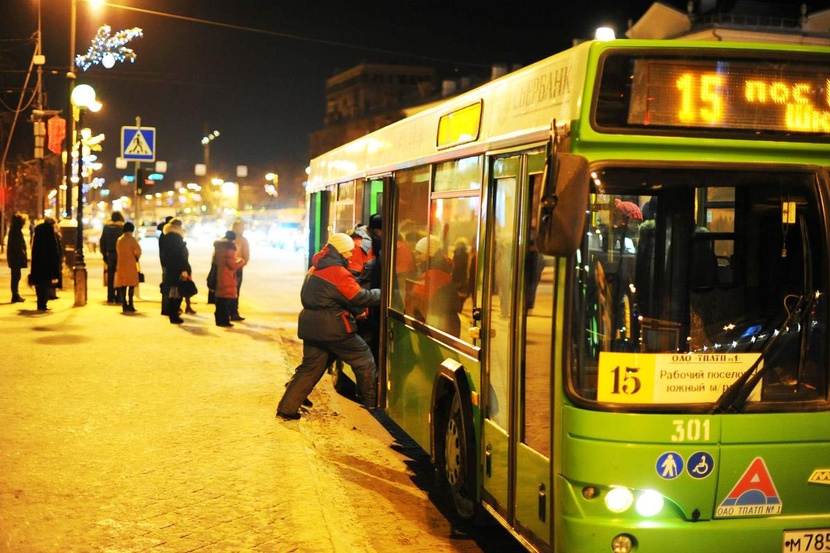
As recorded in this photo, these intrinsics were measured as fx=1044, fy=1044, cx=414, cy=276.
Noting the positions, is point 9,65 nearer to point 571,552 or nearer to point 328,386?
point 328,386

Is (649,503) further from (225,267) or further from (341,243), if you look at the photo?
(225,267)

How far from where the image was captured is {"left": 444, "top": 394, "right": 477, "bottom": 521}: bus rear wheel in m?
6.73

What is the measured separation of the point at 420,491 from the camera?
8133mm

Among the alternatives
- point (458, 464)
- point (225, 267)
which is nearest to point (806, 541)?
point (458, 464)

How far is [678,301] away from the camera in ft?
16.9

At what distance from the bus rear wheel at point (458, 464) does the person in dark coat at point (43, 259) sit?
13.9m

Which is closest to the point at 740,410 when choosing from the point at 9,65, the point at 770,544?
the point at 770,544

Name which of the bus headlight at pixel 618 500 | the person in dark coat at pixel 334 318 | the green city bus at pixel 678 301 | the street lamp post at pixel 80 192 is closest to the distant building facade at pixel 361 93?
the street lamp post at pixel 80 192

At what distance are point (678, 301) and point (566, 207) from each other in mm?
919

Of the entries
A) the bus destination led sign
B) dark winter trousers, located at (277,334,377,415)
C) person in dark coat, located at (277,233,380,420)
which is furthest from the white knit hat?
the bus destination led sign

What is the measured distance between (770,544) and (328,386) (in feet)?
29.0

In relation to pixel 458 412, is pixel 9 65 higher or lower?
higher

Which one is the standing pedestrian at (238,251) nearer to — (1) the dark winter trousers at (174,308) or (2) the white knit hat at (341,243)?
(1) the dark winter trousers at (174,308)

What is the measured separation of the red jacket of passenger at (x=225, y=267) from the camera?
17.8m
